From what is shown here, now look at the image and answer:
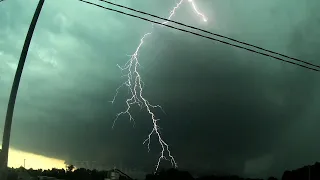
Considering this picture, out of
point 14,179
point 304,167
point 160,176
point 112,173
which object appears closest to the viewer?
point 14,179

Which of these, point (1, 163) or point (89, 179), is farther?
point (89, 179)

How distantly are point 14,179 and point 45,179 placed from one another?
2096cm

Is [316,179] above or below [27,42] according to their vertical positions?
below

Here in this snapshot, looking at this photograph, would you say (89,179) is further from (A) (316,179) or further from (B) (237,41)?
(B) (237,41)

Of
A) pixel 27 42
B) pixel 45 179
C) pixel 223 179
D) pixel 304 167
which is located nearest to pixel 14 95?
pixel 27 42

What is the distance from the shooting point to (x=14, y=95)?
12.7 metres

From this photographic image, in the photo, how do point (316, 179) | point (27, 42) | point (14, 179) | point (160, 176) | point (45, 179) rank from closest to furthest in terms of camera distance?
point (27, 42) < point (14, 179) < point (45, 179) < point (316, 179) < point (160, 176)

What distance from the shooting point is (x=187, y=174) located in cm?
7681

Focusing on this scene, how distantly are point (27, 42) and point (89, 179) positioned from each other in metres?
54.0

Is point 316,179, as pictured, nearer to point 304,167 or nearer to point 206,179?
point 304,167

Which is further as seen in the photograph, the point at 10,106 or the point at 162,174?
the point at 162,174

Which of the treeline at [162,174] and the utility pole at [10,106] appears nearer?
the utility pole at [10,106]

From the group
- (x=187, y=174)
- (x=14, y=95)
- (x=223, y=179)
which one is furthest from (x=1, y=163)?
(x=223, y=179)

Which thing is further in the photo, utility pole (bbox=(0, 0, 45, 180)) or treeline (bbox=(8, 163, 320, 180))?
treeline (bbox=(8, 163, 320, 180))
